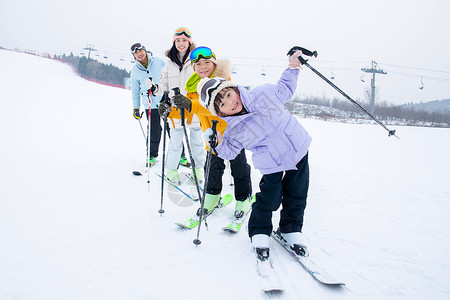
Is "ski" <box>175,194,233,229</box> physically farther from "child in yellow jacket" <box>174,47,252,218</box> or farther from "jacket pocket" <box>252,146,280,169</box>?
"jacket pocket" <box>252,146,280,169</box>

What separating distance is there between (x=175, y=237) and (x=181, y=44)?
2.69 m

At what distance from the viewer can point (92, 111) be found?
1145 centimetres

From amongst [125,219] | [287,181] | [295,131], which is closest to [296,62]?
[295,131]

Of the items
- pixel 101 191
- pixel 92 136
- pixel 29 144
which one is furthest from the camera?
pixel 92 136

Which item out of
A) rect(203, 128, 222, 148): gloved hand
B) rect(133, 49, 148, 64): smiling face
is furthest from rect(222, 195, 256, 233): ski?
rect(133, 49, 148, 64): smiling face

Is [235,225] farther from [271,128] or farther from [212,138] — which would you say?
[271,128]

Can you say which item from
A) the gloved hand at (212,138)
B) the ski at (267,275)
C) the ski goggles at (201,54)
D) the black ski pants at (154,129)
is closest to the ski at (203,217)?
the ski at (267,275)

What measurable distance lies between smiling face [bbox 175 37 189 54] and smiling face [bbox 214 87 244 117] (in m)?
1.85

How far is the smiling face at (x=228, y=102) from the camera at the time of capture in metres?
2.01

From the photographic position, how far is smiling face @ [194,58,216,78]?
2.68m

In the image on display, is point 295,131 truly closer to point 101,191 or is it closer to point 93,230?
point 93,230

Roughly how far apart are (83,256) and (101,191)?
1.57m

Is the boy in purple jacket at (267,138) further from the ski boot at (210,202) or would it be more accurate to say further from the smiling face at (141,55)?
the smiling face at (141,55)

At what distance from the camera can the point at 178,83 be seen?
362 cm
